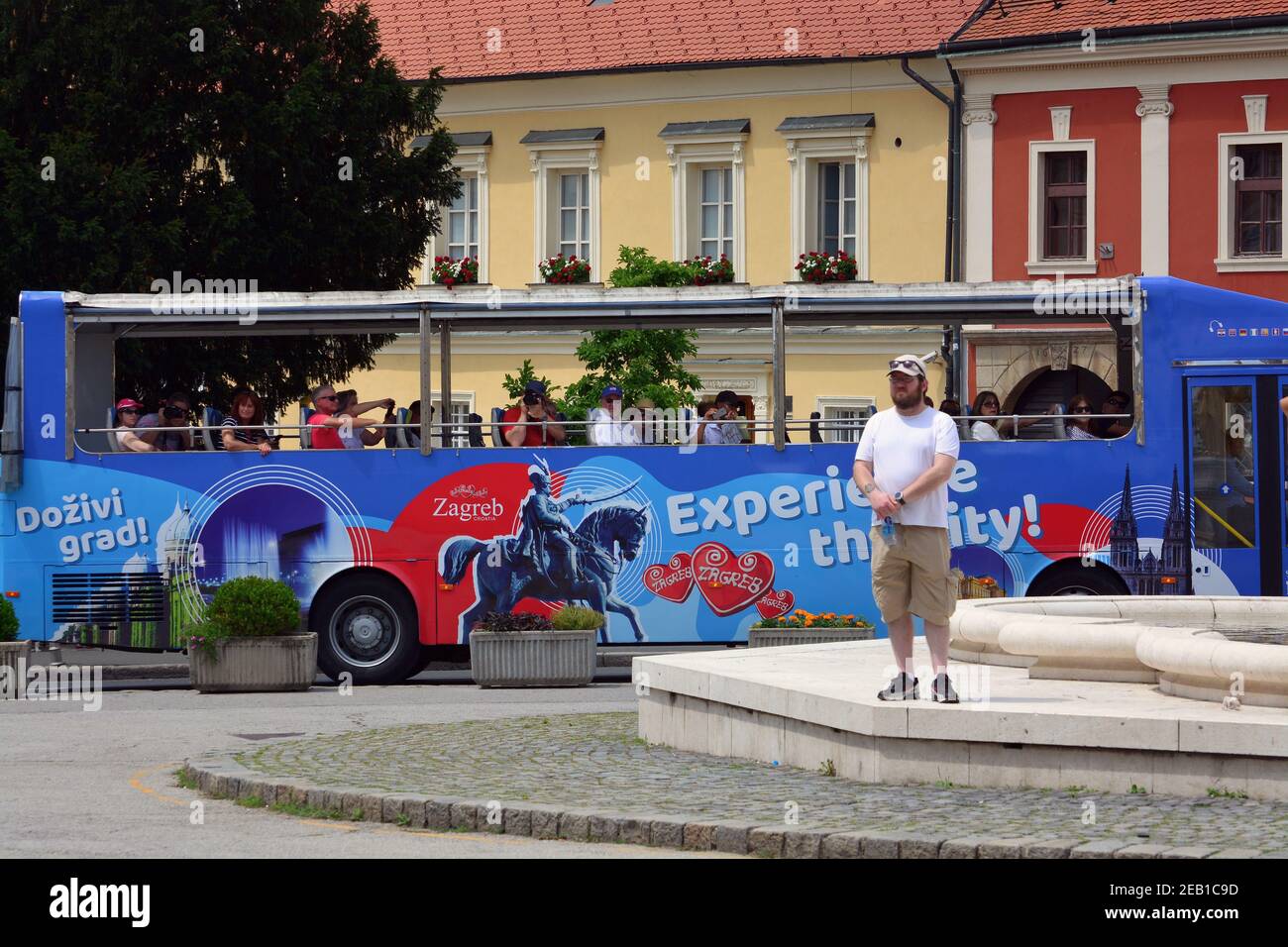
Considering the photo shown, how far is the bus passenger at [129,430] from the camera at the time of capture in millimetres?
21750

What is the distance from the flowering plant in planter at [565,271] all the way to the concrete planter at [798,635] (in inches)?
850

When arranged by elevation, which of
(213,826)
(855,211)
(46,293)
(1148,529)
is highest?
(855,211)

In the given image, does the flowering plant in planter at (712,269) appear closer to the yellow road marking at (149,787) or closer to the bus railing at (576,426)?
the bus railing at (576,426)

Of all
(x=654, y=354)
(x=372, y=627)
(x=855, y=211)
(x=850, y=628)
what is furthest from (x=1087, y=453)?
(x=855, y=211)

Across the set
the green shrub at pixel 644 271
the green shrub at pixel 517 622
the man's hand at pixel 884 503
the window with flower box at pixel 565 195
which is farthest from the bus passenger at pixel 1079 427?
the window with flower box at pixel 565 195

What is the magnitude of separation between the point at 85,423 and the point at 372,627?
353 cm

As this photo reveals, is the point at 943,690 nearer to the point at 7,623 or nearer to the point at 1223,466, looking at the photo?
the point at 1223,466

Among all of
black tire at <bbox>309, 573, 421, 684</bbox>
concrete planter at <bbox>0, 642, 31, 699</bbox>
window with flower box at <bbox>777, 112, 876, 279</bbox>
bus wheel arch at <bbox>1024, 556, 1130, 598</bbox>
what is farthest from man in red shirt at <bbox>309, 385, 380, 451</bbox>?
window with flower box at <bbox>777, 112, 876, 279</bbox>

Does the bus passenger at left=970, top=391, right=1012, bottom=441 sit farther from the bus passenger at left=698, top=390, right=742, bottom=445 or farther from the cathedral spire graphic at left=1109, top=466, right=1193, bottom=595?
the bus passenger at left=698, top=390, right=742, bottom=445

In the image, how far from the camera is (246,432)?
21906 millimetres

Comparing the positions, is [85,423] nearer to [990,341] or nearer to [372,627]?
[372,627]

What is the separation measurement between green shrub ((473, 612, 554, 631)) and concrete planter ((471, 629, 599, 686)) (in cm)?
8

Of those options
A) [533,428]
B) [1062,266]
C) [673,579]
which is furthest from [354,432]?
[1062,266]
